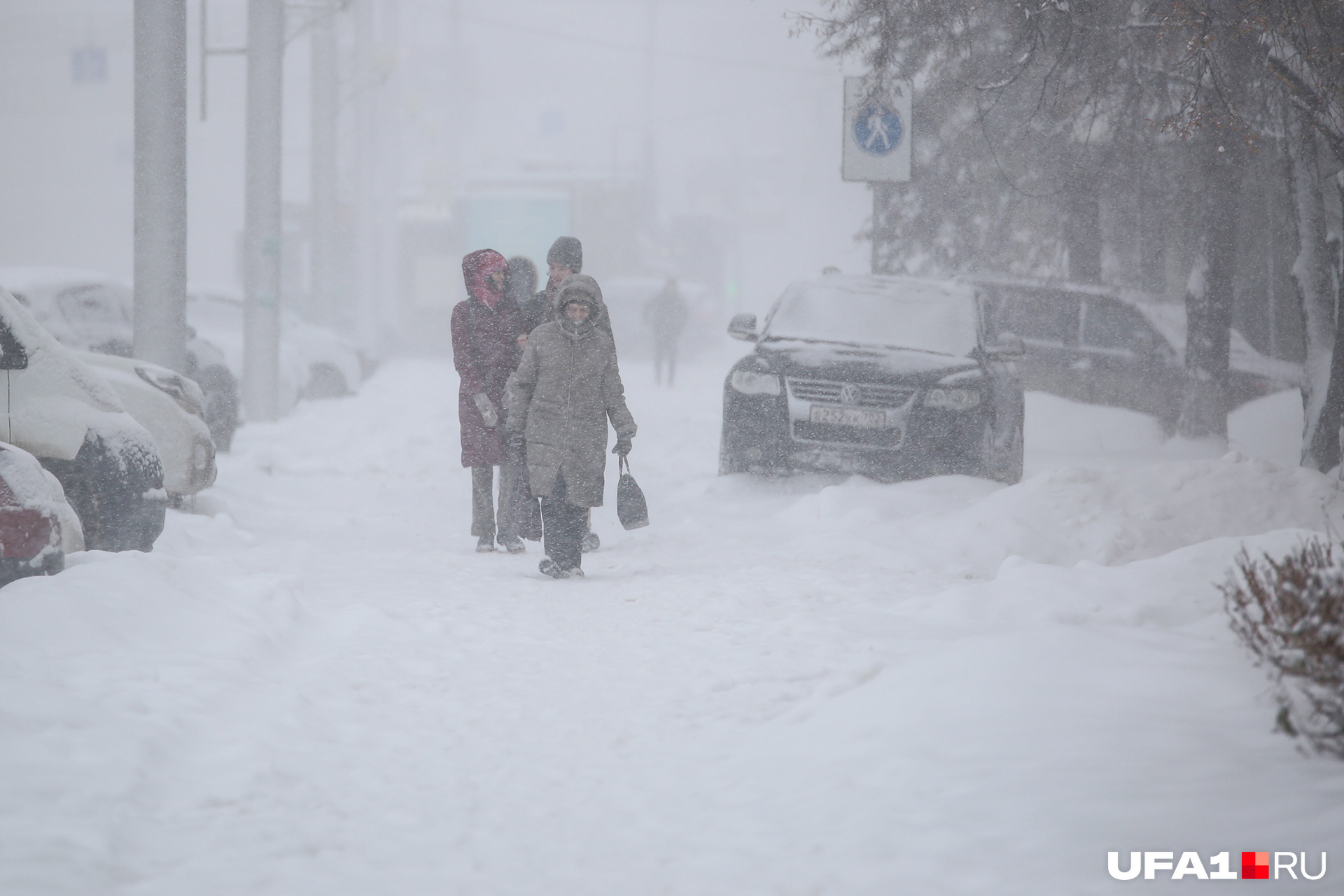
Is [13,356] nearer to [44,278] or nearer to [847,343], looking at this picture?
[847,343]

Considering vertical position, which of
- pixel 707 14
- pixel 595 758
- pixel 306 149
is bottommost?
pixel 595 758

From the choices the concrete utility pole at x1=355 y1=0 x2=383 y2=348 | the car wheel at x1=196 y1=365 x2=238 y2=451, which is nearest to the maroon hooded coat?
the car wheel at x1=196 y1=365 x2=238 y2=451

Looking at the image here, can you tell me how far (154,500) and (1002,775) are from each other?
4.79 meters

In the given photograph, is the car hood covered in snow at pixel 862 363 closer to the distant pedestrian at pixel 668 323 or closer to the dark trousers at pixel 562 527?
the dark trousers at pixel 562 527

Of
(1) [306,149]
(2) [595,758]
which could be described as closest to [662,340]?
(2) [595,758]

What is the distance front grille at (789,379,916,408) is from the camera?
31.1ft

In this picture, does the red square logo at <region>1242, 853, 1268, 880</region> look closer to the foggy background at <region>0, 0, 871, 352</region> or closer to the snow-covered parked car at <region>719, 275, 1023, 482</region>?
the snow-covered parked car at <region>719, 275, 1023, 482</region>

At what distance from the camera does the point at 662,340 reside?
2541cm

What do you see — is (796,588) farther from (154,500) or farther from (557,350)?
(154,500)

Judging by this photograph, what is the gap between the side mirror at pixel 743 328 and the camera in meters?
10.2

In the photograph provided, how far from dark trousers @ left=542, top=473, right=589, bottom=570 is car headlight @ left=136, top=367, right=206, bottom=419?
2.72 meters

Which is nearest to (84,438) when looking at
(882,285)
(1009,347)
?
(1009,347)

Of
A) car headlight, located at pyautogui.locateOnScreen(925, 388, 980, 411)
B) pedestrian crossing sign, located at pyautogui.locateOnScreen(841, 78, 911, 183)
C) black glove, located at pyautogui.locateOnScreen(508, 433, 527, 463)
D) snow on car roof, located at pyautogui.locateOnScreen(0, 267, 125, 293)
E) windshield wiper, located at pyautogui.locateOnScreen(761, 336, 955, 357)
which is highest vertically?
pedestrian crossing sign, located at pyautogui.locateOnScreen(841, 78, 911, 183)

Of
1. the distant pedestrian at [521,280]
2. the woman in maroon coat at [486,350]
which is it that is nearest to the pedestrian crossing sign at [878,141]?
the distant pedestrian at [521,280]
